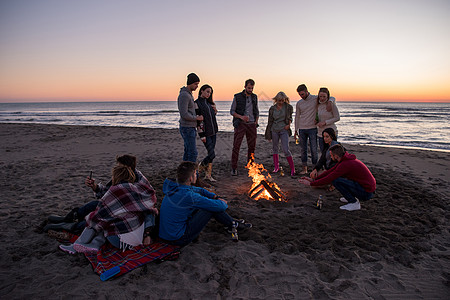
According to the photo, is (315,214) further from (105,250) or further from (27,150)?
(27,150)

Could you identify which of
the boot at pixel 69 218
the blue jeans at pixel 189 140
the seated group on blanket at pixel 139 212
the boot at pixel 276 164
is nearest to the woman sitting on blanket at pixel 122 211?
the seated group on blanket at pixel 139 212

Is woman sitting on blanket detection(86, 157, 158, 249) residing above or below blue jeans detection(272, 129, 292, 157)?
below

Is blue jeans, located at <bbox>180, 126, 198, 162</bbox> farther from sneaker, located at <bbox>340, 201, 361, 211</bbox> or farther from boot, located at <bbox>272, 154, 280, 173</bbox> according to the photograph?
sneaker, located at <bbox>340, 201, 361, 211</bbox>

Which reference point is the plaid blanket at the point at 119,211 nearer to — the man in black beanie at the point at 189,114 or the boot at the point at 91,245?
the boot at the point at 91,245

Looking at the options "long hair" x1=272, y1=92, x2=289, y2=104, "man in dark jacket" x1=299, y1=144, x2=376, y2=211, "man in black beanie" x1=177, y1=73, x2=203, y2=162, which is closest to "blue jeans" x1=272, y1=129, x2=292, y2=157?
"long hair" x1=272, y1=92, x2=289, y2=104

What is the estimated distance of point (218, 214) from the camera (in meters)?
3.49

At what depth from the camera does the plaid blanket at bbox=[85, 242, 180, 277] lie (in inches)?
116

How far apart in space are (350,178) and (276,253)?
6.71 feet

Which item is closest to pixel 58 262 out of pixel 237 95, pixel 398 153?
pixel 237 95

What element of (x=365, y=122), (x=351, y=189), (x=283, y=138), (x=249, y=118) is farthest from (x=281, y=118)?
(x=365, y=122)

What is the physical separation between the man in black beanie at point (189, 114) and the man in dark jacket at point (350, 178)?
252 centimetres

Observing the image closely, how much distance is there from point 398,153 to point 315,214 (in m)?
8.02

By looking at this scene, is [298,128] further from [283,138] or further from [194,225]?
[194,225]

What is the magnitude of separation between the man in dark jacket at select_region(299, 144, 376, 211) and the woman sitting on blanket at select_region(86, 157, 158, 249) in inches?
108
